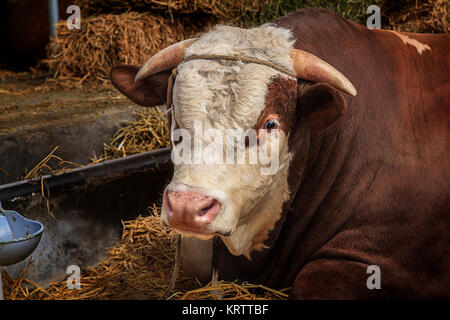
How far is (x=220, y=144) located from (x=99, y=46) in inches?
137

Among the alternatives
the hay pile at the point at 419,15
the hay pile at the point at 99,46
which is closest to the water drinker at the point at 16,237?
the hay pile at the point at 99,46

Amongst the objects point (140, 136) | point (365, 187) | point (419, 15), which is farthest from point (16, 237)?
point (419, 15)

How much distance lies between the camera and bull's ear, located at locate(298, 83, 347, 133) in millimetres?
2275

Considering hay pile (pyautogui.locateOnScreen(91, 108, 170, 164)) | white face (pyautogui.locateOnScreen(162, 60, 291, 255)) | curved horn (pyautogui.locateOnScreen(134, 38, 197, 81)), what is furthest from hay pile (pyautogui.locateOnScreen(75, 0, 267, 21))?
white face (pyautogui.locateOnScreen(162, 60, 291, 255))

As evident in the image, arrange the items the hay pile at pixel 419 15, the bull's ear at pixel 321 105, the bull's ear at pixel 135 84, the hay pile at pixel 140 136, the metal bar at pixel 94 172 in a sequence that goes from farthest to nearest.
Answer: the hay pile at pixel 419 15, the hay pile at pixel 140 136, the metal bar at pixel 94 172, the bull's ear at pixel 135 84, the bull's ear at pixel 321 105

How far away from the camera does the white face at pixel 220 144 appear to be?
2135mm

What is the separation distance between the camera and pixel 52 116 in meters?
4.00

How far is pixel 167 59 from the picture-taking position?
260 centimetres

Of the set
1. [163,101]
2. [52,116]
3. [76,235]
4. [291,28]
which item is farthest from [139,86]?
[52,116]

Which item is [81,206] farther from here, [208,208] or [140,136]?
[208,208]

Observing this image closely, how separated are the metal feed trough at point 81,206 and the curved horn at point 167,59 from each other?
2.33 feet

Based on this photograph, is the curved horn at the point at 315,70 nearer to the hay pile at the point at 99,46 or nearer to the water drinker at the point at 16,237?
the water drinker at the point at 16,237

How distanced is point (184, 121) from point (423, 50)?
145cm
